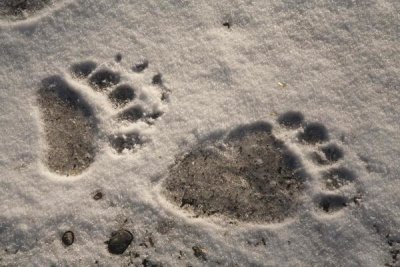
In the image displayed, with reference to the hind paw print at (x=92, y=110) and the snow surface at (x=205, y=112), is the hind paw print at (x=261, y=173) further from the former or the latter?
the hind paw print at (x=92, y=110)

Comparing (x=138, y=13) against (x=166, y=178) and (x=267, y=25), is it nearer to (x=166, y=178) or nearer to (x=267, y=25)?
(x=267, y=25)

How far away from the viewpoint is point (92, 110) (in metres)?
6.53

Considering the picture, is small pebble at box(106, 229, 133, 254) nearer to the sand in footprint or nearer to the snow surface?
the snow surface

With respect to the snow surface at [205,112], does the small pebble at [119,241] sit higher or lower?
lower

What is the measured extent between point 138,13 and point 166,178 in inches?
91.3

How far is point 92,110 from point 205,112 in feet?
5.18

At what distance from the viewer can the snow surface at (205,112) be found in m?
6.34

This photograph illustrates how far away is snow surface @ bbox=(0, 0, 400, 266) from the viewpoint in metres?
6.34

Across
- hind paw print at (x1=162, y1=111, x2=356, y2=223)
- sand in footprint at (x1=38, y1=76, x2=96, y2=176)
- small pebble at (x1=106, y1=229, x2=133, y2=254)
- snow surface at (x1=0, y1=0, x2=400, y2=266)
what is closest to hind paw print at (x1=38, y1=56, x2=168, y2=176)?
sand in footprint at (x1=38, y1=76, x2=96, y2=176)

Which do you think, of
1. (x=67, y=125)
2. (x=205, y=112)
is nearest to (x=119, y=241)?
(x=67, y=125)

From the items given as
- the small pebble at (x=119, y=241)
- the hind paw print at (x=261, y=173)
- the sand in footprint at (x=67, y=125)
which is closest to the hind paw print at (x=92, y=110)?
the sand in footprint at (x=67, y=125)

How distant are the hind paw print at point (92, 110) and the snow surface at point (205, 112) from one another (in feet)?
0.35

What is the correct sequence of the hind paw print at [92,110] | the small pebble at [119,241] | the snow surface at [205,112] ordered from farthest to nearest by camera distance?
the small pebble at [119,241]
the hind paw print at [92,110]
the snow surface at [205,112]

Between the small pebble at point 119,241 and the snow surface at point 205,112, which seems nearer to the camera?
the snow surface at point 205,112
